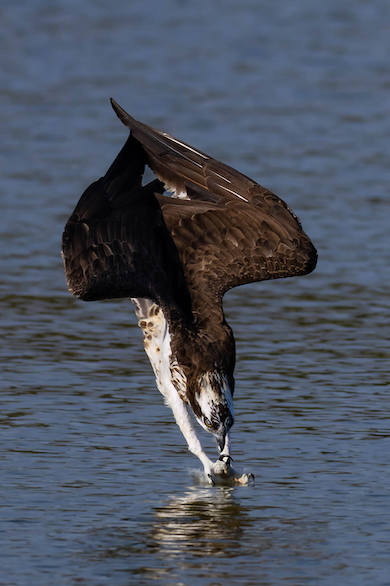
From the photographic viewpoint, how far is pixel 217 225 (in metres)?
10.4

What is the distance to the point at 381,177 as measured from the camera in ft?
56.8

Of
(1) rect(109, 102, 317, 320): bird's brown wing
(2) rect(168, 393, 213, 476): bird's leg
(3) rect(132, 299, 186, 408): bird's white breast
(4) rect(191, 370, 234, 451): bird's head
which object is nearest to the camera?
(4) rect(191, 370, 234, 451): bird's head

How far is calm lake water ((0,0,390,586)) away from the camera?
26.0 ft

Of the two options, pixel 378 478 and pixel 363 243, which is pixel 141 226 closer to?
pixel 378 478

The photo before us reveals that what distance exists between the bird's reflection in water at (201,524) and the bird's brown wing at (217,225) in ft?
5.01

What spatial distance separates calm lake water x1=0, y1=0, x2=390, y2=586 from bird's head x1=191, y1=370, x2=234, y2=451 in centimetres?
29

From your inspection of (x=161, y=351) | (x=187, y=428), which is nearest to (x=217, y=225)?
(x=161, y=351)

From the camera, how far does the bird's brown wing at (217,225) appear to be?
10164 mm

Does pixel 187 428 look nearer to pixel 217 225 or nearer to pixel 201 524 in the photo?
pixel 201 524

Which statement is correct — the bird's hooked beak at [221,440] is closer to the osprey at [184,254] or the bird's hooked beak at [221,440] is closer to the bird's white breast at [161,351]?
the osprey at [184,254]

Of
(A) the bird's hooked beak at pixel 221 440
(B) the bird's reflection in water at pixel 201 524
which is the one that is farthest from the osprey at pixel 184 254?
(B) the bird's reflection in water at pixel 201 524

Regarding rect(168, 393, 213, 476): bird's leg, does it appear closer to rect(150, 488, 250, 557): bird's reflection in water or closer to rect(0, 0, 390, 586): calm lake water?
rect(0, 0, 390, 586): calm lake water

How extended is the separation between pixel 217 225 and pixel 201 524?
8.83 ft

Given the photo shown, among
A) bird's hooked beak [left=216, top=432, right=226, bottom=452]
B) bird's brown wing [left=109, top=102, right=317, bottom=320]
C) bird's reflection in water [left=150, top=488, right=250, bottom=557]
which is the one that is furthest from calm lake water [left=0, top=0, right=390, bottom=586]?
bird's brown wing [left=109, top=102, right=317, bottom=320]
